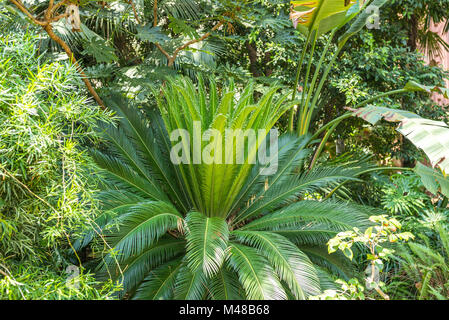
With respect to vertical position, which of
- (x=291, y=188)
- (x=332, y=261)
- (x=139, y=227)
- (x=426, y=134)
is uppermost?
(x=426, y=134)

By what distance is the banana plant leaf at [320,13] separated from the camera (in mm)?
3080

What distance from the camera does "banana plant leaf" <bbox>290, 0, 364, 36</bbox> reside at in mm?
3080

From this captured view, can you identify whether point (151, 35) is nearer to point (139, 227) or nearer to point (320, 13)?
point (320, 13)

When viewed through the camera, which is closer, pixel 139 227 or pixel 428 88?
pixel 139 227

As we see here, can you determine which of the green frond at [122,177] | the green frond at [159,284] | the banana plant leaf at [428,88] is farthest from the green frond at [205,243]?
the banana plant leaf at [428,88]

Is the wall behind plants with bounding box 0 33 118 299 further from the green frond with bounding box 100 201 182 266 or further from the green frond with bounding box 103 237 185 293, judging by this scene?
the green frond with bounding box 103 237 185 293

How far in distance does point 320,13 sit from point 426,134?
4.43 feet

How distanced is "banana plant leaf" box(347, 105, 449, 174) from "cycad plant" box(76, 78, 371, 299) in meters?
0.54

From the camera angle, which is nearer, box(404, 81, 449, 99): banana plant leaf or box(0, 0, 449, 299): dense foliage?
box(0, 0, 449, 299): dense foliage

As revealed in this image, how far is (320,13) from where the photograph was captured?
3135 mm

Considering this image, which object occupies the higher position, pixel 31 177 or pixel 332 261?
pixel 31 177

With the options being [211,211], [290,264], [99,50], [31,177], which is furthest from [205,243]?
[99,50]

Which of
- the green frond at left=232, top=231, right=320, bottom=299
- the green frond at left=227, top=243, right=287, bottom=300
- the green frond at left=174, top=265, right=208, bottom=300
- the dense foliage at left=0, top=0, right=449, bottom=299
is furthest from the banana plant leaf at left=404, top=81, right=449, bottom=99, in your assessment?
the green frond at left=174, top=265, right=208, bottom=300
